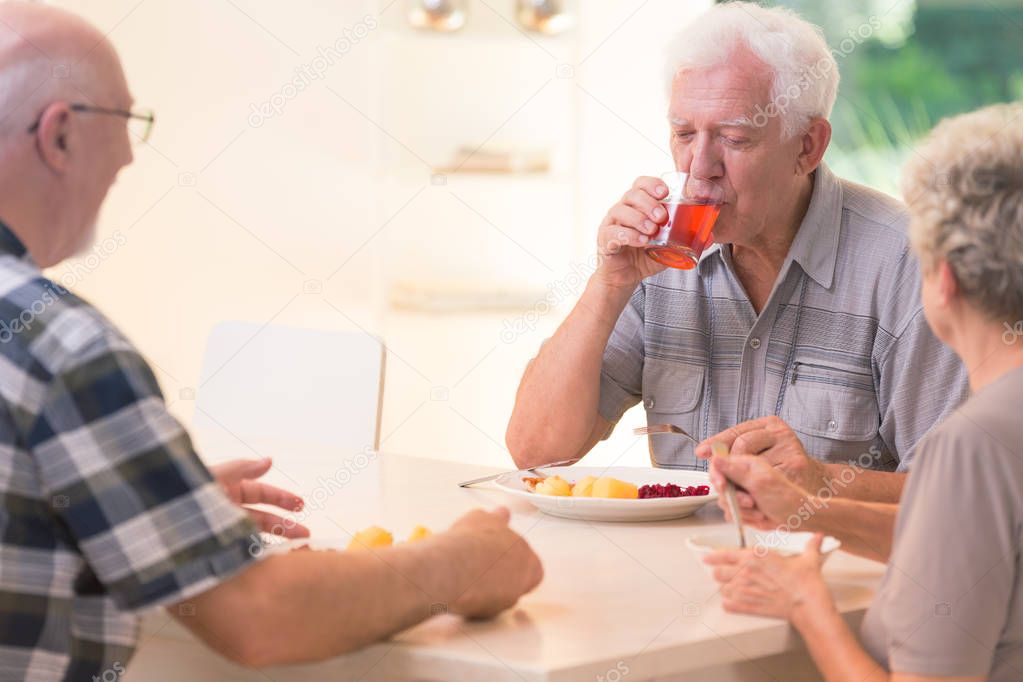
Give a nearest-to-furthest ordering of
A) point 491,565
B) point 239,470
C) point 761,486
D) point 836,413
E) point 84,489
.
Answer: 1. point 84,489
2. point 491,565
3. point 761,486
4. point 239,470
5. point 836,413

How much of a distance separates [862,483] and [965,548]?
0.67 meters

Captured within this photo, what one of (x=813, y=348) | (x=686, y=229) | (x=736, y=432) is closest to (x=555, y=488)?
(x=736, y=432)

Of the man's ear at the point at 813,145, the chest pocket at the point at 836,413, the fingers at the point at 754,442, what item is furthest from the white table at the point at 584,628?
the man's ear at the point at 813,145

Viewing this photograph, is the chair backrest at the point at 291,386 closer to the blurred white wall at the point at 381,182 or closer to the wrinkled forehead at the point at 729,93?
the wrinkled forehead at the point at 729,93

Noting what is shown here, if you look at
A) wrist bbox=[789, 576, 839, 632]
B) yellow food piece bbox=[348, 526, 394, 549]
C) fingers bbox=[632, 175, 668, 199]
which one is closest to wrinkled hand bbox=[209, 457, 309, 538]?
yellow food piece bbox=[348, 526, 394, 549]

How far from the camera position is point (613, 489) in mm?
1688

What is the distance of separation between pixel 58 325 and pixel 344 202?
308 centimetres

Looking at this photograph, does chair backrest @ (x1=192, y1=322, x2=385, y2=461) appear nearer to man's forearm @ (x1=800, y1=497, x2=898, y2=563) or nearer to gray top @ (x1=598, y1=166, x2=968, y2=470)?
gray top @ (x1=598, y1=166, x2=968, y2=470)

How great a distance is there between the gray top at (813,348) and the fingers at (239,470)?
33.5 inches

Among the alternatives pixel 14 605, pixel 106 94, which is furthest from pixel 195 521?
pixel 106 94

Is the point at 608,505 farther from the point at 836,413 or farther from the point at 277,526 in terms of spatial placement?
the point at 836,413

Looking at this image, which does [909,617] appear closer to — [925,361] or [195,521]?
[195,521]

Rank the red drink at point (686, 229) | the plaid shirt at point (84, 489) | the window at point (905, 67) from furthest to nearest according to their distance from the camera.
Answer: the window at point (905, 67)
the red drink at point (686, 229)
the plaid shirt at point (84, 489)

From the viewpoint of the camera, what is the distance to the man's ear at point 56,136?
1158mm
